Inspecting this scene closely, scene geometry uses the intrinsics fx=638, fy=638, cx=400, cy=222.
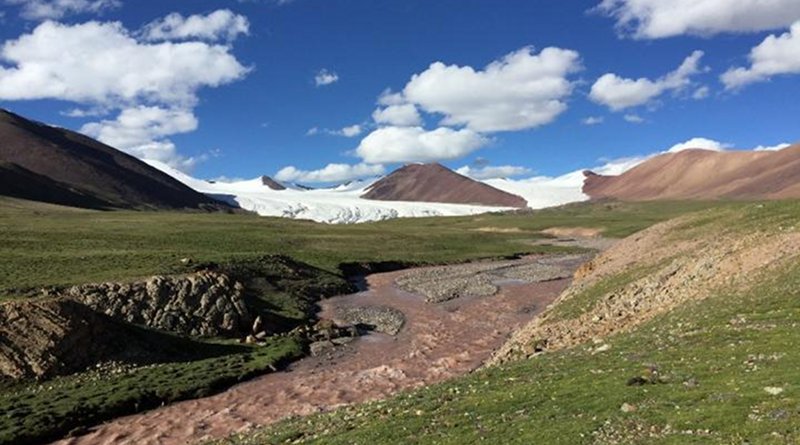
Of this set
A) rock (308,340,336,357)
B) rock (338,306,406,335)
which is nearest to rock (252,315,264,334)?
rock (308,340,336,357)

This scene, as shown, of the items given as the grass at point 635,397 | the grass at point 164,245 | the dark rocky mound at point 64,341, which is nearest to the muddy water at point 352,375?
the dark rocky mound at point 64,341

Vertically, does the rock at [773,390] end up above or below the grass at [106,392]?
above

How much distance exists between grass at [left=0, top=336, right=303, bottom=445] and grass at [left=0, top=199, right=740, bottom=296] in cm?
2039

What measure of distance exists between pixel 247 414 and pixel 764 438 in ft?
89.0

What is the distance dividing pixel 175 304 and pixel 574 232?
138848mm

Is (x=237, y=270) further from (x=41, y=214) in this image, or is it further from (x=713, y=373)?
(x=41, y=214)

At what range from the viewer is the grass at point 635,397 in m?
17.0

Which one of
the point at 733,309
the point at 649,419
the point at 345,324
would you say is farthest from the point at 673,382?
the point at 345,324

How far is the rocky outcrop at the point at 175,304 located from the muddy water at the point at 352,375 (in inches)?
413

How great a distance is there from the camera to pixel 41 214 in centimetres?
12975

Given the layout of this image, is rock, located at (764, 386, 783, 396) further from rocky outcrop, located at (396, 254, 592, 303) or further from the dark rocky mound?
rocky outcrop, located at (396, 254, 592, 303)

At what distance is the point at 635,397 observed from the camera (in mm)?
20172

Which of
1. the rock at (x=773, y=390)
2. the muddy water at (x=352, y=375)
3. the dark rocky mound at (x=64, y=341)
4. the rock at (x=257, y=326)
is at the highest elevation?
the rock at (x=773, y=390)

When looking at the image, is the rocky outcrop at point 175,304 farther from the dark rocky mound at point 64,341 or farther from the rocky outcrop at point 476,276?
the rocky outcrop at point 476,276
